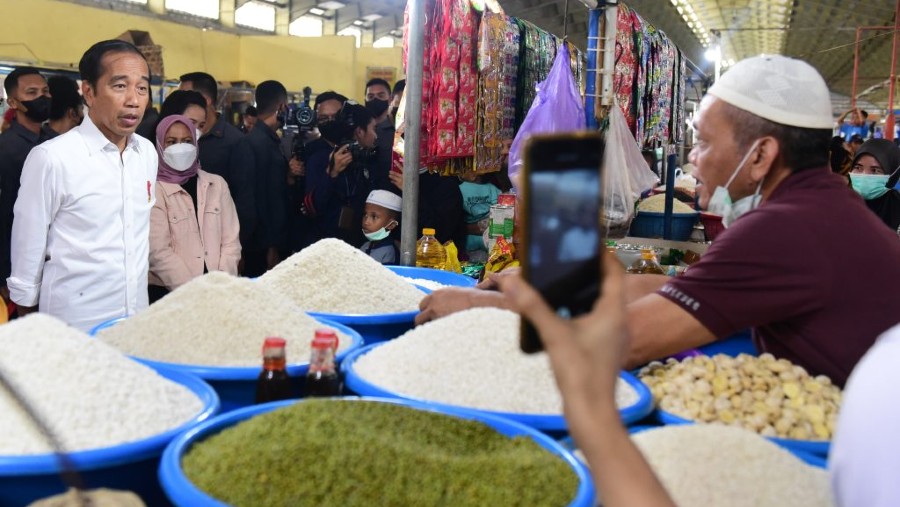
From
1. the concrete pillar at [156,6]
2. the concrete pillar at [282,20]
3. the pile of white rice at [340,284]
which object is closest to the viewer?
the pile of white rice at [340,284]

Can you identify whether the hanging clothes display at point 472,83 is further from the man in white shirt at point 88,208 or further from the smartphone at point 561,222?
the smartphone at point 561,222

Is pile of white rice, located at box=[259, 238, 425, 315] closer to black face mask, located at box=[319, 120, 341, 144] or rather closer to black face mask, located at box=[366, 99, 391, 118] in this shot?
black face mask, located at box=[319, 120, 341, 144]

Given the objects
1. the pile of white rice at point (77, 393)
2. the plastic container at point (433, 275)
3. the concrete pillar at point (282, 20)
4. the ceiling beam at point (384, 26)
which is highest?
the ceiling beam at point (384, 26)

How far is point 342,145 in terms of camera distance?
406 cm

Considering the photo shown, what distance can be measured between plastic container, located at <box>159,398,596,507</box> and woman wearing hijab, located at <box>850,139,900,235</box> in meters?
4.02

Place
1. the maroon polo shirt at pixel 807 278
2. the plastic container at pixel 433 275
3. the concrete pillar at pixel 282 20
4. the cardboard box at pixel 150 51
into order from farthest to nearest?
1. the concrete pillar at pixel 282 20
2. the cardboard box at pixel 150 51
3. the plastic container at pixel 433 275
4. the maroon polo shirt at pixel 807 278

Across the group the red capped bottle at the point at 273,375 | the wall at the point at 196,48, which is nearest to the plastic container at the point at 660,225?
the red capped bottle at the point at 273,375

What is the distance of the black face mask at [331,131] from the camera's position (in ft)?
13.9

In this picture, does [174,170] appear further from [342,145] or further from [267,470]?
[267,470]

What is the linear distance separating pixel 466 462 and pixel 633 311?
64 centimetres

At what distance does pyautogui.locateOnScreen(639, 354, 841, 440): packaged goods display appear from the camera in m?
1.44

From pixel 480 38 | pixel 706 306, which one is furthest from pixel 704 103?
pixel 480 38

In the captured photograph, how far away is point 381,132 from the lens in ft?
14.5

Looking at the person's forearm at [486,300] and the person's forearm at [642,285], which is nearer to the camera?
the person's forearm at [486,300]
